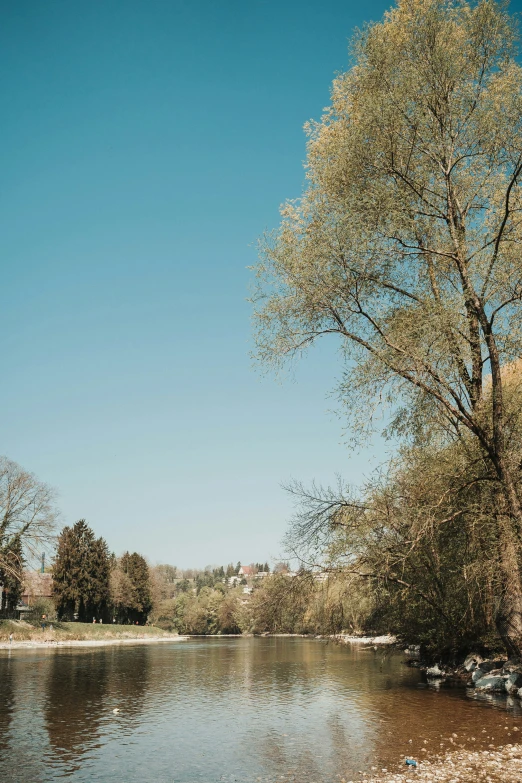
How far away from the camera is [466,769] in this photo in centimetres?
968

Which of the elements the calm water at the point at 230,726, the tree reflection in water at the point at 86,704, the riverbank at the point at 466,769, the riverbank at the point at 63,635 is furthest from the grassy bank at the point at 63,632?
the riverbank at the point at 466,769

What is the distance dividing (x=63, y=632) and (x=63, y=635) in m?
0.63

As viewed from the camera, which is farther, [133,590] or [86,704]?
[133,590]

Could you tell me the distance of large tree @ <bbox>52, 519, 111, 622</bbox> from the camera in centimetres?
6550

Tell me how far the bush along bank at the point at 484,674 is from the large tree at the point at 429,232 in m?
1.98

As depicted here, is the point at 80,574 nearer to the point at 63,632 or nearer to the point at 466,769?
the point at 63,632

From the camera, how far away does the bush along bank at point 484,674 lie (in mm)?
16297

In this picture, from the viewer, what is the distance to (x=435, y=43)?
1537 cm

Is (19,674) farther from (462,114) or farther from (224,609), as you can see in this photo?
(224,609)

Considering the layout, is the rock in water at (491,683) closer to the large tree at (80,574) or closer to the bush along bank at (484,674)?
the bush along bank at (484,674)

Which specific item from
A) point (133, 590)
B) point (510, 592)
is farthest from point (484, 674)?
point (133, 590)

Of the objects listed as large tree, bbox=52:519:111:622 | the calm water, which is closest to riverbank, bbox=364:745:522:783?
the calm water

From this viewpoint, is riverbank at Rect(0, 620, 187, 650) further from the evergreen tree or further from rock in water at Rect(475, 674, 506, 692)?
rock in water at Rect(475, 674, 506, 692)

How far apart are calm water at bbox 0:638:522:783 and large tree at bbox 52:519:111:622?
4232 centimetres
